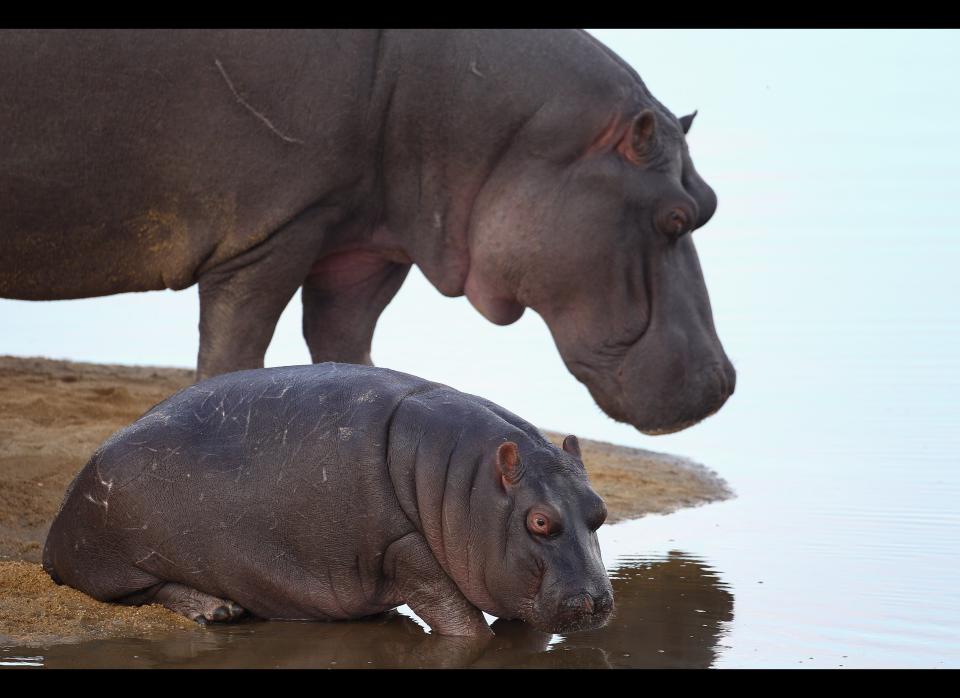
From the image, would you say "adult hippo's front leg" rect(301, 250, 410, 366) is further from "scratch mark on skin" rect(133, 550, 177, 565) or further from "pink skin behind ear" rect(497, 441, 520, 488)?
"pink skin behind ear" rect(497, 441, 520, 488)

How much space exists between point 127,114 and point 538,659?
2.99m

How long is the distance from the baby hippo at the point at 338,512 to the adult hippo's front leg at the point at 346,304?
7.02ft

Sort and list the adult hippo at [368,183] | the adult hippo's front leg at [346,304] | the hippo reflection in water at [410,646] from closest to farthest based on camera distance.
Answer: the hippo reflection in water at [410,646] < the adult hippo at [368,183] < the adult hippo's front leg at [346,304]

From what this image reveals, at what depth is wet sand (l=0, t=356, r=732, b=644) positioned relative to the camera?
539 cm

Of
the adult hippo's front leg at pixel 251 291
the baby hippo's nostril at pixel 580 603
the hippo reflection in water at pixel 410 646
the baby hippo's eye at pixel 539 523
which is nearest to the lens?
the hippo reflection in water at pixel 410 646

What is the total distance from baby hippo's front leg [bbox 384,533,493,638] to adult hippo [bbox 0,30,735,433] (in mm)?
1782

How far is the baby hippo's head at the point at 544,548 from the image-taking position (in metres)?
5.20

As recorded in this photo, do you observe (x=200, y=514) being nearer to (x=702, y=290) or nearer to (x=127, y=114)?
(x=127, y=114)

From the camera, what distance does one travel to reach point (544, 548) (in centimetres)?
526

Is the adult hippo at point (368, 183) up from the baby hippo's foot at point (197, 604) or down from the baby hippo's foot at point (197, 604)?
up

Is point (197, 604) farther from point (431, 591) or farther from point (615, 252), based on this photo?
point (615, 252)

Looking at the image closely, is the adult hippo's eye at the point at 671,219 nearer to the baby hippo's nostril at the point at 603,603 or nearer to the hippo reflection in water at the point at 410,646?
the hippo reflection in water at the point at 410,646

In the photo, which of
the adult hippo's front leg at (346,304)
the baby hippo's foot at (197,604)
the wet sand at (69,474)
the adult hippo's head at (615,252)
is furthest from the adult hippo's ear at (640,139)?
the baby hippo's foot at (197,604)
